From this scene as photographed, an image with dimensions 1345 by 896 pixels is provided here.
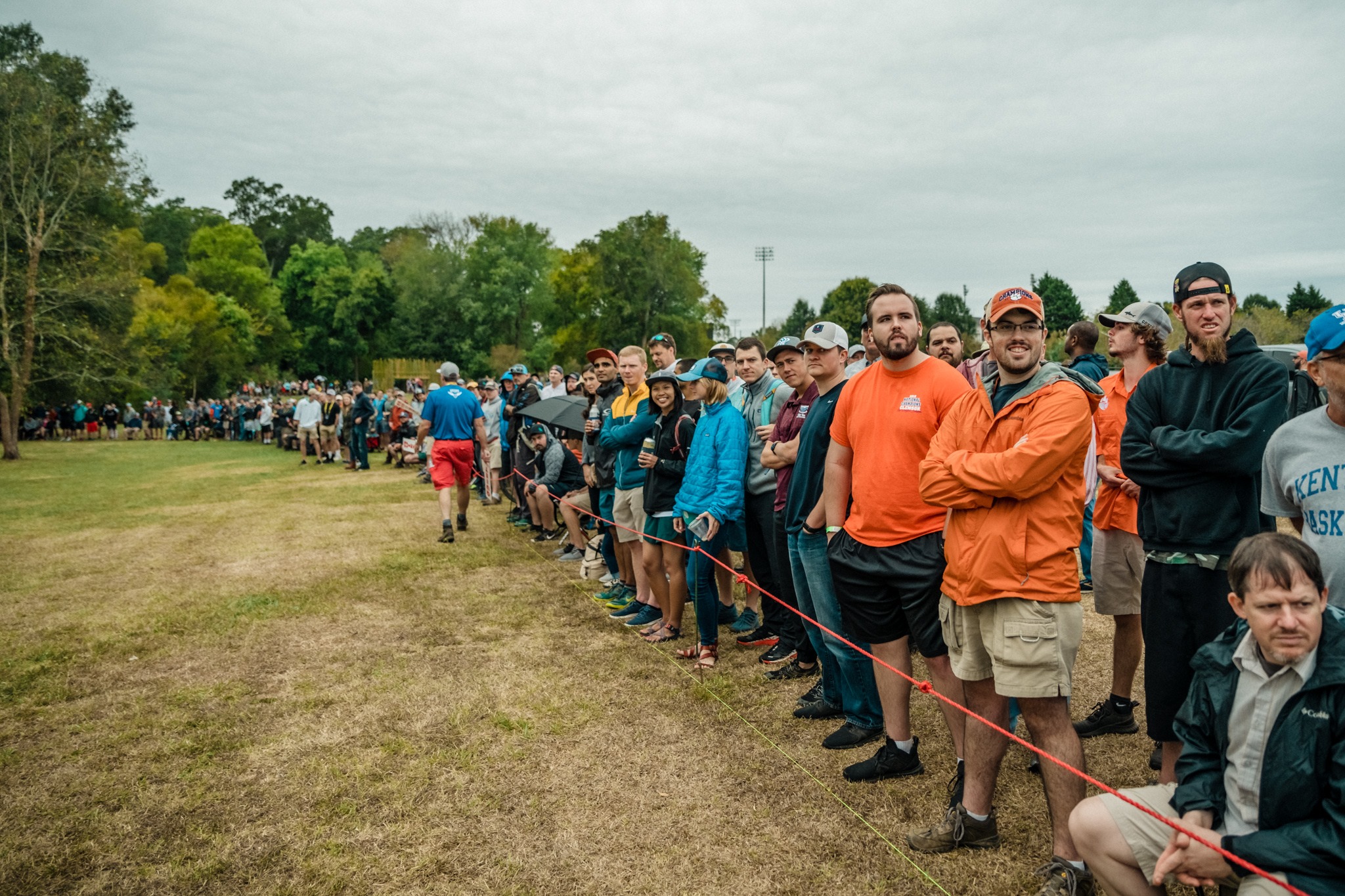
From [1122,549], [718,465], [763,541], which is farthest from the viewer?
[763,541]

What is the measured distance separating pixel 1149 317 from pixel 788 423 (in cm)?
213

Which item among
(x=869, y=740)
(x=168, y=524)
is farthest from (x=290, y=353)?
(x=869, y=740)

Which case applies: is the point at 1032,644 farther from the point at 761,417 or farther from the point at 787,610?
the point at 761,417

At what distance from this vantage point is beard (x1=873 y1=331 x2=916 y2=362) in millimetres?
3494

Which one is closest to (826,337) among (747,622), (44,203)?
(747,622)

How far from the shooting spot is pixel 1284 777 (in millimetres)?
2041

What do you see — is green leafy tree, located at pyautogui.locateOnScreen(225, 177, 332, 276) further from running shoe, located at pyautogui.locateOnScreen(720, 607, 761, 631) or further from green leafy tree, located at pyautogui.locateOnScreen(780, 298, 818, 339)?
running shoe, located at pyautogui.locateOnScreen(720, 607, 761, 631)

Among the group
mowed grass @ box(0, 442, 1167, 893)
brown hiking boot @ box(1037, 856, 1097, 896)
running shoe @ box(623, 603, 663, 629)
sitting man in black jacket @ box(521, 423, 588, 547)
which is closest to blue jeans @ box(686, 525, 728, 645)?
mowed grass @ box(0, 442, 1167, 893)

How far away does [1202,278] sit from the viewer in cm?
298

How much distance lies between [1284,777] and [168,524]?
1352 centimetres

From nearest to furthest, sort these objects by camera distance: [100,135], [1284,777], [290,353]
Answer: [1284,777], [100,135], [290,353]

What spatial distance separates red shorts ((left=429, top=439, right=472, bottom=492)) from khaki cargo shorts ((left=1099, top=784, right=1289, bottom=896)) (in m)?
9.07

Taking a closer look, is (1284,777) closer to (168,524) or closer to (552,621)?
(552,621)

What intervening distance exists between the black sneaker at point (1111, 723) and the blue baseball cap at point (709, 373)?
3.02 metres
